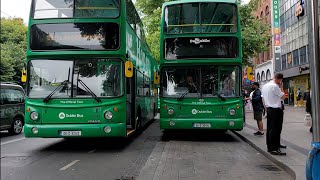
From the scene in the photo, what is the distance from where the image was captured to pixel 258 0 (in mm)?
25109

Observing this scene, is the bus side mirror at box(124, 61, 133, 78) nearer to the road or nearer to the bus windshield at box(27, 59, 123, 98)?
the bus windshield at box(27, 59, 123, 98)

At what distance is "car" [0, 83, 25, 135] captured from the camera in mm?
13727

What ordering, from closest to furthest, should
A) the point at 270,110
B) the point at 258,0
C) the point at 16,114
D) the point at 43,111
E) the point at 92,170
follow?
1. the point at 92,170
2. the point at 270,110
3. the point at 43,111
4. the point at 16,114
5. the point at 258,0

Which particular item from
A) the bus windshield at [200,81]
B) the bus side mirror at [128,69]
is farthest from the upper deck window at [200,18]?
the bus side mirror at [128,69]

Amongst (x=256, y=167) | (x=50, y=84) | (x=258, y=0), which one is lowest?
(x=256, y=167)

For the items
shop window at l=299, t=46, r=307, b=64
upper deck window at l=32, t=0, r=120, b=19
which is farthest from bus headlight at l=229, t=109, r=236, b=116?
shop window at l=299, t=46, r=307, b=64

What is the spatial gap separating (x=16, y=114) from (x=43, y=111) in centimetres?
606

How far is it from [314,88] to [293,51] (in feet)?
110

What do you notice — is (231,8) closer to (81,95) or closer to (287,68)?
(81,95)

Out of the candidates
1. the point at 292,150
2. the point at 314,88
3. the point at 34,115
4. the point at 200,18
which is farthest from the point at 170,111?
the point at 314,88

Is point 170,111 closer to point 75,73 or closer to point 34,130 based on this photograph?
point 75,73

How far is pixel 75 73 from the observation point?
958cm

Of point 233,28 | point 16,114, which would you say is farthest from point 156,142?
point 16,114

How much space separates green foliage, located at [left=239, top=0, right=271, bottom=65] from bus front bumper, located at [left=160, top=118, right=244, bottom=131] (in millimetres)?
13654
